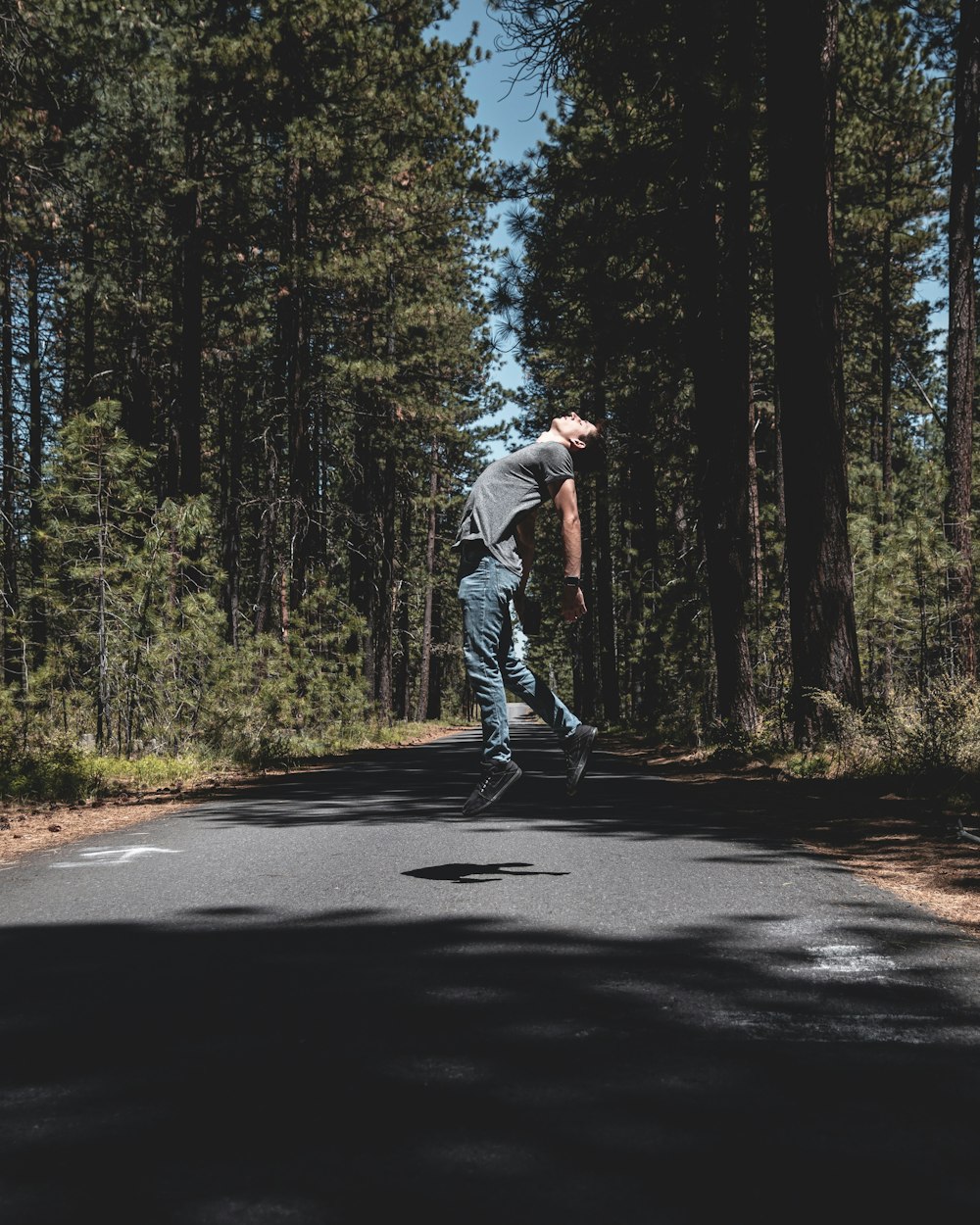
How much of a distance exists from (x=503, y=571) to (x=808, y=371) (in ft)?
21.9

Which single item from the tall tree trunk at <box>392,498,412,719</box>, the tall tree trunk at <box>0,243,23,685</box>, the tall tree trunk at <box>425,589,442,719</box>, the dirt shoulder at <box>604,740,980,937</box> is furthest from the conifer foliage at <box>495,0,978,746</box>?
the tall tree trunk at <box>425,589,442,719</box>

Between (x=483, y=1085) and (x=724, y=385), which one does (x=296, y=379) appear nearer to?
(x=724, y=385)

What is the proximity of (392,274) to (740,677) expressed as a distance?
13.1 metres

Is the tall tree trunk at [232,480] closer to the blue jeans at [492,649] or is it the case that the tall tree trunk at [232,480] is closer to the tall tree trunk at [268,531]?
the tall tree trunk at [268,531]

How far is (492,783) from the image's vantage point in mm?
5918

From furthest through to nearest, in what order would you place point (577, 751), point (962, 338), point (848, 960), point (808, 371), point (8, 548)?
1. point (962, 338)
2. point (8, 548)
3. point (808, 371)
4. point (577, 751)
5. point (848, 960)

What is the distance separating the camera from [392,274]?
2320cm

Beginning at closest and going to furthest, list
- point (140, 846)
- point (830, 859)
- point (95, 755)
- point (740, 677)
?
point (830, 859), point (140, 846), point (95, 755), point (740, 677)

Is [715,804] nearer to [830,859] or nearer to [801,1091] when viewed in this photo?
[830,859]

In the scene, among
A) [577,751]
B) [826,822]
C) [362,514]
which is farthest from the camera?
[362,514]

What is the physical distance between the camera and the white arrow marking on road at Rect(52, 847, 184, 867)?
20.5 feet

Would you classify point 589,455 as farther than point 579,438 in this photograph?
Yes

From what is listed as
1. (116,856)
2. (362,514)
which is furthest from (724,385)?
(362,514)

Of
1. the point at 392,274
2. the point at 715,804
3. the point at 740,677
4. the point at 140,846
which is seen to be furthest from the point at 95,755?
the point at 392,274
